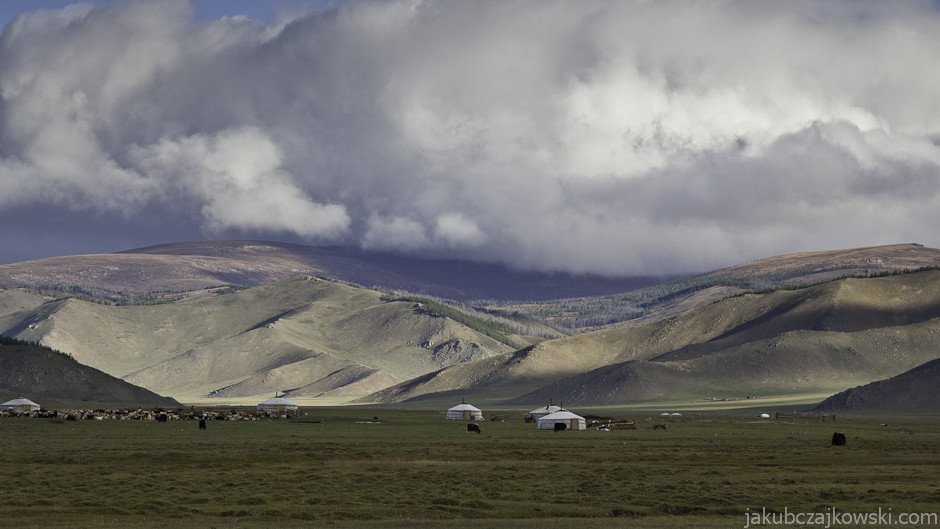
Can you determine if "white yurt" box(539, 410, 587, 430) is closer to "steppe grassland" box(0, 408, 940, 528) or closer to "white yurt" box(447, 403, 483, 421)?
"steppe grassland" box(0, 408, 940, 528)

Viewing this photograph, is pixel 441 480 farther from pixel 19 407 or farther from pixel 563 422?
pixel 19 407

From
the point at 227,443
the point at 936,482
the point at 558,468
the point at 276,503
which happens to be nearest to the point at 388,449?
the point at 227,443

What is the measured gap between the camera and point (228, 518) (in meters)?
48.2

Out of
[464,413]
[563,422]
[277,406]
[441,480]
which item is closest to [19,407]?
[277,406]

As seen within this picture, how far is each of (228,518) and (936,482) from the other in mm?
39235

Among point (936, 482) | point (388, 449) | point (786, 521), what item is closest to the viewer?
point (786, 521)

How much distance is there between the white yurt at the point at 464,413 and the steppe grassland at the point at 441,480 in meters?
59.4

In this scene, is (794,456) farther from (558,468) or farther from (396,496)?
(396,496)

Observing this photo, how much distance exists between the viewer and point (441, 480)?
62.8 m

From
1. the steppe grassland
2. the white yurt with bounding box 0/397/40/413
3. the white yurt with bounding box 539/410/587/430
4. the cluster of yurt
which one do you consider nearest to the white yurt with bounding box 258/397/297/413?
the cluster of yurt

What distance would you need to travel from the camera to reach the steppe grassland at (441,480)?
49.5 meters

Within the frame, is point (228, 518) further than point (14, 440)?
No

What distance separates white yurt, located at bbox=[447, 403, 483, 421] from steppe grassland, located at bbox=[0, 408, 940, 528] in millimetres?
59436

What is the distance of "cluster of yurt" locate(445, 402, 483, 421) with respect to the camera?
166750 mm
